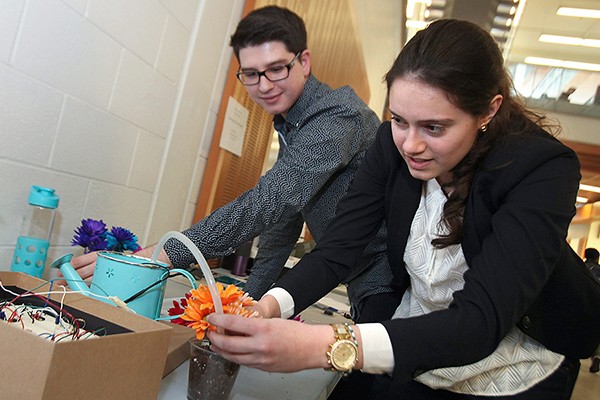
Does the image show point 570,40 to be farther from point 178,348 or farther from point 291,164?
point 178,348

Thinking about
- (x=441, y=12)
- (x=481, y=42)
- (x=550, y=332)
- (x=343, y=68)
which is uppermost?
(x=441, y=12)

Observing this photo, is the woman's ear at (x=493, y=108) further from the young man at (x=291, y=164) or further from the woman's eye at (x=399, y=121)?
the young man at (x=291, y=164)

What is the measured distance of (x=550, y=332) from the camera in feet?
2.94

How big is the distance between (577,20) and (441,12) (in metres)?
1.45

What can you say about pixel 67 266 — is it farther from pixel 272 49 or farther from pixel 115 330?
pixel 272 49

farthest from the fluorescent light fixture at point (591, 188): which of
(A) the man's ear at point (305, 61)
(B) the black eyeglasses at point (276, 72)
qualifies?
(B) the black eyeglasses at point (276, 72)

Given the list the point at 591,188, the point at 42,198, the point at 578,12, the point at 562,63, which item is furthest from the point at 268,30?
the point at 591,188

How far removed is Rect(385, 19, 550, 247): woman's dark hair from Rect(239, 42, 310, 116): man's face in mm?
496

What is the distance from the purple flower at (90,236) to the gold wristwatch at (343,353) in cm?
66

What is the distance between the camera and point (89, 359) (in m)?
0.54

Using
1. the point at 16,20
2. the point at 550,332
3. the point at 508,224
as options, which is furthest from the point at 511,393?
the point at 16,20

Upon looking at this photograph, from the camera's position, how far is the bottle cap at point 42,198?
1.07m

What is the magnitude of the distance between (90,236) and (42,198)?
14 cm

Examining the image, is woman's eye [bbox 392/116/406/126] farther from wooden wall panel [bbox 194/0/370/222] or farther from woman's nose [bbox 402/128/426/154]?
wooden wall panel [bbox 194/0/370/222]
